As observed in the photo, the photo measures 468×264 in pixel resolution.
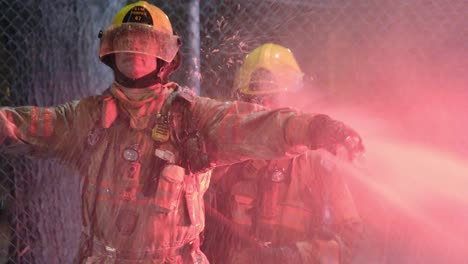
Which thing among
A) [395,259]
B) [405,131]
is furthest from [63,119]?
[405,131]

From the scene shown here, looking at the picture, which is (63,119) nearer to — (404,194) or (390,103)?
(404,194)

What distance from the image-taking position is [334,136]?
A: 1.97m

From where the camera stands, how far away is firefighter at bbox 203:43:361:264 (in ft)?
11.5

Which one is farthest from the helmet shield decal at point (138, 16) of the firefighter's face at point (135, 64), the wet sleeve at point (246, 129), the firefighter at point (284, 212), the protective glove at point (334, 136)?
the firefighter at point (284, 212)

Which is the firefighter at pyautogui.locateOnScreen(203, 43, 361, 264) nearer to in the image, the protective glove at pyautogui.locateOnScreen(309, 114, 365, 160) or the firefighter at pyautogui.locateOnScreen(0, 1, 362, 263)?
the firefighter at pyautogui.locateOnScreen(0, 1, 362, 263)

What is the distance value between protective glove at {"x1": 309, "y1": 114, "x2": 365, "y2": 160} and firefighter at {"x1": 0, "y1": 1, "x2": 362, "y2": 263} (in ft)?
1.50

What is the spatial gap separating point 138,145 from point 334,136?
113 cm

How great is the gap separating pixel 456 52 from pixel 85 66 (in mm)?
6962

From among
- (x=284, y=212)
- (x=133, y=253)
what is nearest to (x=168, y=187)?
(x=133, y=253)

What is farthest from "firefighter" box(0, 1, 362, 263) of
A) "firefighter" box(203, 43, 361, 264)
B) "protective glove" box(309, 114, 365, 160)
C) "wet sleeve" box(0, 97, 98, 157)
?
"firefighter" box(203, 43, 361, 264)

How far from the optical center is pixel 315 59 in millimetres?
9328

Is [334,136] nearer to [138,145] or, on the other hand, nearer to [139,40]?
[138,145]

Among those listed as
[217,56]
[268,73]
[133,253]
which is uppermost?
[217,56]

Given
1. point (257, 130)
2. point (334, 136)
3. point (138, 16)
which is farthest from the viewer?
point (138, 16)
